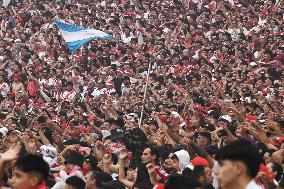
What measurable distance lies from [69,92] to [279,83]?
5965mm

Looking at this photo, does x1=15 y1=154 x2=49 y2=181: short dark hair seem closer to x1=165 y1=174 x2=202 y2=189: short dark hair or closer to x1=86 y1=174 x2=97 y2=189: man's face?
x1=165 y1=174 x2=202 y2=189: short dark hair

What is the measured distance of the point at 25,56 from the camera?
23266mm

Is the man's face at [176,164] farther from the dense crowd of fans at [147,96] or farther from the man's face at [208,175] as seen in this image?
the man's face at [208,175]

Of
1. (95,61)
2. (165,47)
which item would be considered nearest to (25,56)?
(95,61)

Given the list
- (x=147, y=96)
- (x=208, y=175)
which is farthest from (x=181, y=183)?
(x=147, y=96)

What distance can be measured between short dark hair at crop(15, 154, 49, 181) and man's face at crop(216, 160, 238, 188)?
4.81 feet

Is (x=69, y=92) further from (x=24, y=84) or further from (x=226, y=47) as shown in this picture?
(x=226, y=47)

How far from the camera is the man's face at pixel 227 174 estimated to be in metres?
5.19

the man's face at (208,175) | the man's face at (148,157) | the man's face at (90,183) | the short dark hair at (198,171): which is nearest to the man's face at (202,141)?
the man's face at (148,157)

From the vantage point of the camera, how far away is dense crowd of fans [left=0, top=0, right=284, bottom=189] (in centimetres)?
834

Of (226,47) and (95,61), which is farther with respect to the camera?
(95,61)

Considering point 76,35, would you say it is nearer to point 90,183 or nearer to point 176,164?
point 176,164

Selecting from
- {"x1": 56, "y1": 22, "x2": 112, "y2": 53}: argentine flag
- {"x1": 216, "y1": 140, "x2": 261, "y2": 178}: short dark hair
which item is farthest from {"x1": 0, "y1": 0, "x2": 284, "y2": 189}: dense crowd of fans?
{"x1": 56, "y1": 22, "x2": 112, "y2": 53}: argentine flag

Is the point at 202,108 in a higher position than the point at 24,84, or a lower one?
higher
